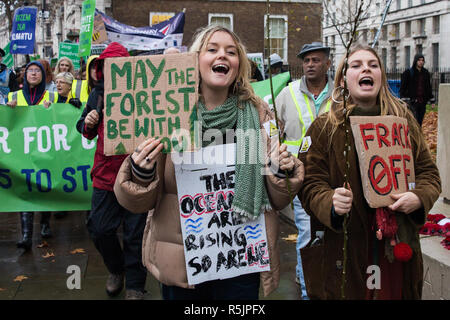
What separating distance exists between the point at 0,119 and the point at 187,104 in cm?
403

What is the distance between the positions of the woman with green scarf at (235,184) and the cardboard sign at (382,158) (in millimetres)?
322

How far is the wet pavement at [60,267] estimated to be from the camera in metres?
4.61

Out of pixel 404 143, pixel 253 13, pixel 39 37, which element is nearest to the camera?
pixel 404 143

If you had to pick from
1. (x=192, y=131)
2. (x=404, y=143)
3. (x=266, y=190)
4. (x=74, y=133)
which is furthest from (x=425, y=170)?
(x=74, y=133)

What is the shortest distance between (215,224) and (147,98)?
2.34 feet

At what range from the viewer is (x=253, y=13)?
2880 centimetres

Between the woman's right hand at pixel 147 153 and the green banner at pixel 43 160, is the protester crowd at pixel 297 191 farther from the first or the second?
the green banner at pixel 43 160

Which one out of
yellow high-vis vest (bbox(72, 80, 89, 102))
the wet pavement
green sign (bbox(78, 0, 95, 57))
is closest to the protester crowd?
the wet pavement

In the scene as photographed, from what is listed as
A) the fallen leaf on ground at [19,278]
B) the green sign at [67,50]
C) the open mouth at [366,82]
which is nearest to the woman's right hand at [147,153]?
the open mouth at [366,82]

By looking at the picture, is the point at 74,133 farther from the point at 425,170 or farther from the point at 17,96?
the point at 425,170

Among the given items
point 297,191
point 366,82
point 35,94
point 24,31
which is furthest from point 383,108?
point 24,31

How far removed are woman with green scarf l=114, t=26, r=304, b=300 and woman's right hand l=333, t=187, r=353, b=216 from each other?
0.22 m

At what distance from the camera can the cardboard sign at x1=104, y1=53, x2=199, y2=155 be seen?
256 cm

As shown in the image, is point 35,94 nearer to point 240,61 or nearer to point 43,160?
point 43,160
